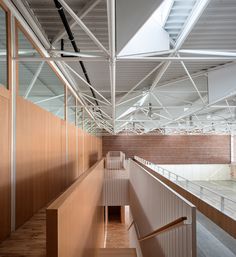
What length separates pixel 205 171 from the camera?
27031 mm

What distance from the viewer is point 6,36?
383cm

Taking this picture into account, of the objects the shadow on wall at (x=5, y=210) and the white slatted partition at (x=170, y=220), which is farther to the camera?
the shadow on wall at (x=5, y=210)

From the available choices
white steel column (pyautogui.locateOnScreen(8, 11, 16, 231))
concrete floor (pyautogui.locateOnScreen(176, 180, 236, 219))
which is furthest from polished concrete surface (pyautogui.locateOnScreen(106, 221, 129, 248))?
white steel column (pyautogui.locateOnScreen(8, 11, 16, 231))

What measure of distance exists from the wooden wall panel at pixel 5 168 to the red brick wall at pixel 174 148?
2236 centimetres

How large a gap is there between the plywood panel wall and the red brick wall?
18.2 metres

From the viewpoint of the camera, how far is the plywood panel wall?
426 cm

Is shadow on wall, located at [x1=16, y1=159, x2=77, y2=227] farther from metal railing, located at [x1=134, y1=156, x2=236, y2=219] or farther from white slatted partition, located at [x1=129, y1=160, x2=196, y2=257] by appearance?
metal railing, located at [x1=134, y1=156, x2=236, y2=219]

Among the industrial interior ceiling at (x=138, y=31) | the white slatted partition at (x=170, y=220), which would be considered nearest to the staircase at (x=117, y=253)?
the white slatted partition at (x=170, y=220)

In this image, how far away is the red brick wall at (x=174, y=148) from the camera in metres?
26.1

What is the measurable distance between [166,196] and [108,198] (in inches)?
367

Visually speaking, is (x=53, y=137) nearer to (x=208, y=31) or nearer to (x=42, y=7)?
(x=42, y=7)

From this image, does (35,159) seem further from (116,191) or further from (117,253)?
(116,191)

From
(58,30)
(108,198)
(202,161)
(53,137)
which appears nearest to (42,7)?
(58,30)

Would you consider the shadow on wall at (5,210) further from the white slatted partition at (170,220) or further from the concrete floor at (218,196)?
the concrete floor at (218,196)
